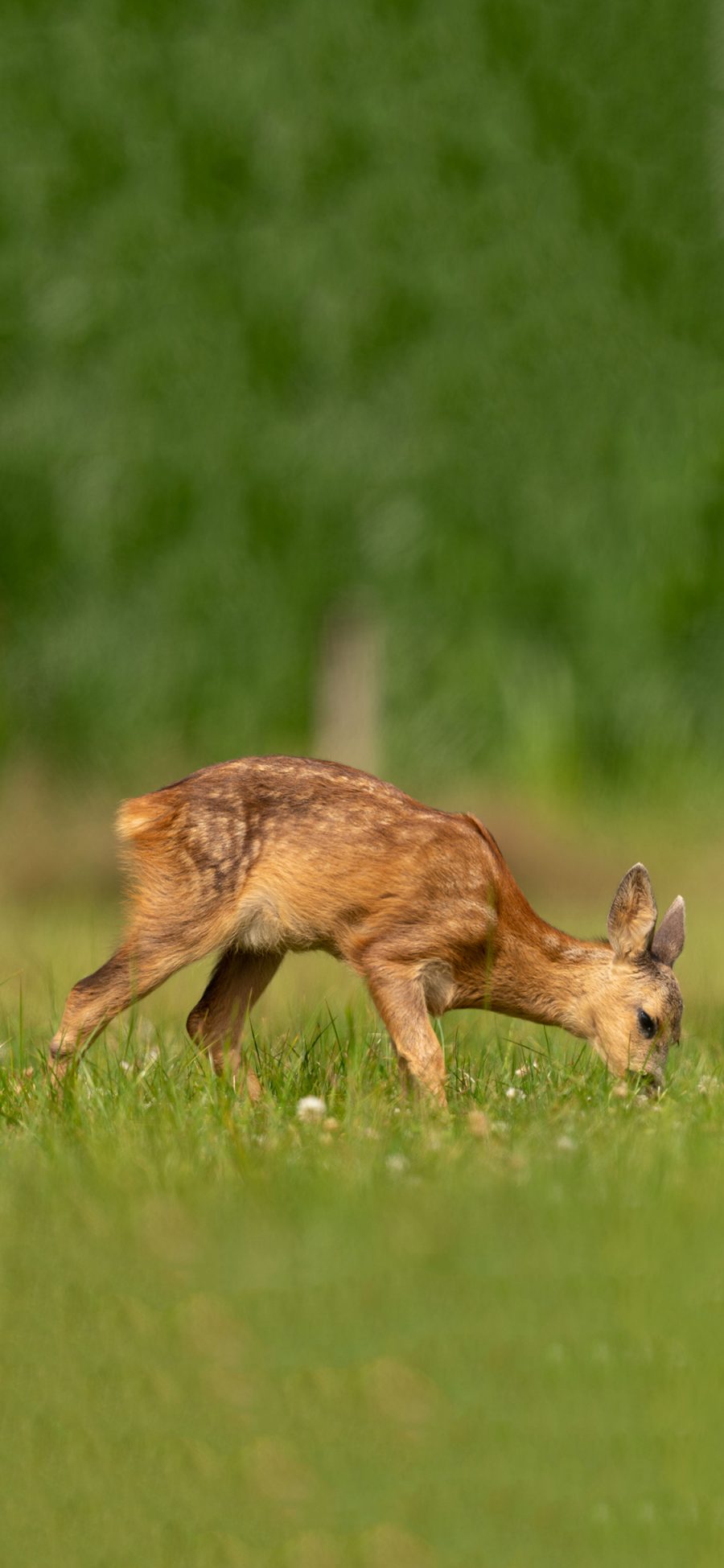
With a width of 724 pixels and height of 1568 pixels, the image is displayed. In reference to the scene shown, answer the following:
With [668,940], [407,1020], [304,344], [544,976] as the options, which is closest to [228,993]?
[407,1020]

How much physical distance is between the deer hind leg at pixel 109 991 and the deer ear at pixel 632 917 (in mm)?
1538

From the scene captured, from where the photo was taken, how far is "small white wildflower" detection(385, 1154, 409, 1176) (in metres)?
5.15

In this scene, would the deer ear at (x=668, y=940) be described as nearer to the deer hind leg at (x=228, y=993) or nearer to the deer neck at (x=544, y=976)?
the deer neck at (x=544, y=976)

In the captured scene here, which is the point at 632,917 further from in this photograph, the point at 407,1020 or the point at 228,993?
A: the point at 228,993

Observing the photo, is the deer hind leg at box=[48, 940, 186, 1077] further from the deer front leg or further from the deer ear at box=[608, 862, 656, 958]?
the deer ear at box=[608, 862, 656, 958]

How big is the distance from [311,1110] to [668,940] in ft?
6.17

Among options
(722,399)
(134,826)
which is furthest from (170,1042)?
(722,399)

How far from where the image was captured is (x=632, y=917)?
7191 mm

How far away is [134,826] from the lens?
7039 millimetres

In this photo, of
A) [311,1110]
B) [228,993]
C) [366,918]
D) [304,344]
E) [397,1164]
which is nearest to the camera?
[397,1164]

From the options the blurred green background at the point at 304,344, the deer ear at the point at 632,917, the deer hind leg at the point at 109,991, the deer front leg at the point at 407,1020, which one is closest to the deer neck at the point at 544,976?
the deer ear at the point at 632,917

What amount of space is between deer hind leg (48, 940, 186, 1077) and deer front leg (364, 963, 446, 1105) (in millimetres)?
661

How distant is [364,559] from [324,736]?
1.19m

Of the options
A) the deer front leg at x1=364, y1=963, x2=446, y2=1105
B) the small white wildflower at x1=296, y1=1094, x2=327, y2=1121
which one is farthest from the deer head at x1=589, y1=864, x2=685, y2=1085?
the small white wildflower at x1=296, y1=1094, x2=327, y2=1121
